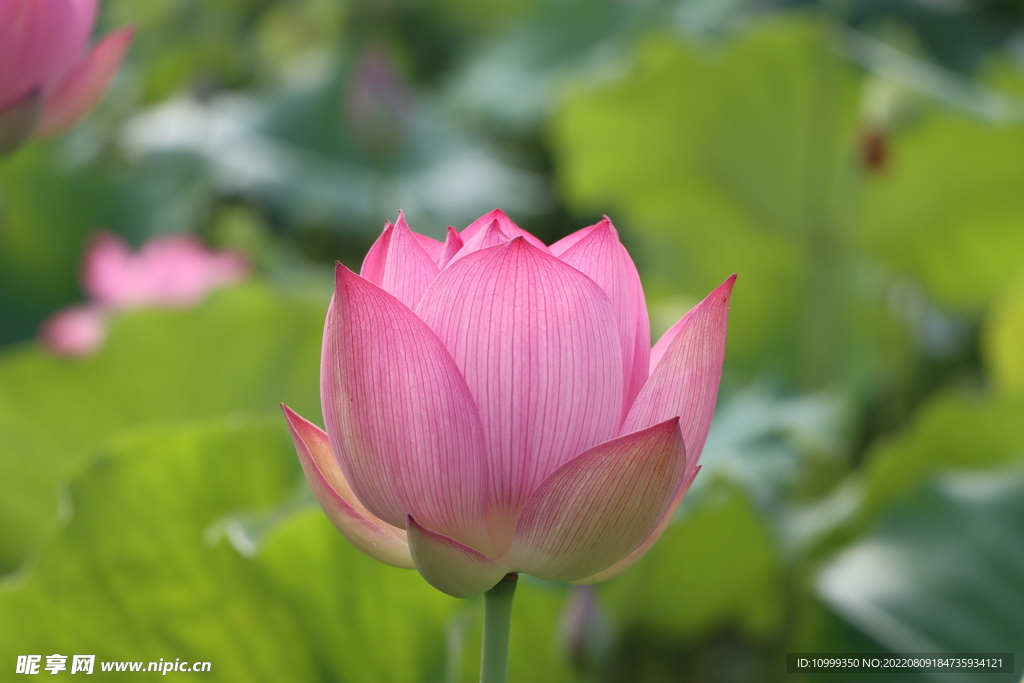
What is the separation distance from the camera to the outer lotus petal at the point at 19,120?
1.20ft

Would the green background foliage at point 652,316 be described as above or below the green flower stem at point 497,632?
above

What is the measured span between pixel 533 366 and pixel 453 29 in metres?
2.28

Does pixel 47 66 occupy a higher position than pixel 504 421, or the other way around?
pixel 47 66

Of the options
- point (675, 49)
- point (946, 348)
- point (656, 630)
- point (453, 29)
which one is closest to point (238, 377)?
point (656, 630)

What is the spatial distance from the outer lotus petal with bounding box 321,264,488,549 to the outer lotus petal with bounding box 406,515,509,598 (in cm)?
1

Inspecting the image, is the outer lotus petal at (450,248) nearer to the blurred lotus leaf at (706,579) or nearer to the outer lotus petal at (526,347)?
the outer lotus petal at (526,347)

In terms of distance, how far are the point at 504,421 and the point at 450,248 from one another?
6 cm

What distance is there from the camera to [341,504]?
0.85 feet

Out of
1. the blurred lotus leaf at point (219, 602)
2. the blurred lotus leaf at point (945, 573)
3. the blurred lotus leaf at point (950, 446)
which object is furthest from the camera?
the blurred lotus leaf at point (950, 446)

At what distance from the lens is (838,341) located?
122 centimetres

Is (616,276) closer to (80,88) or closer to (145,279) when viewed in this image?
(80,88)

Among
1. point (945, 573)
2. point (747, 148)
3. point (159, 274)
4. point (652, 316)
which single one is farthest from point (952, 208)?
point (159, 274)

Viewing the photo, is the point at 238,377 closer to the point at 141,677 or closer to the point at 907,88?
the point at 141,677

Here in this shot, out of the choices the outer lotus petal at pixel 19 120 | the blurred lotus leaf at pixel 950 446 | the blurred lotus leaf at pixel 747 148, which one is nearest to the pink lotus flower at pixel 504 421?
the outer lotus petal at pixel 19 120
